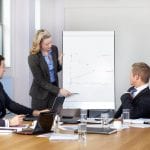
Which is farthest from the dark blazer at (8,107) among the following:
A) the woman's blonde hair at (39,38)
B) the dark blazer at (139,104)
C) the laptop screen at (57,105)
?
the woman's blonde hair at (39,38)

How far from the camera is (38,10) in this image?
251 inches

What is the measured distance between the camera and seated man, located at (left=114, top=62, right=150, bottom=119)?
384 centimetres

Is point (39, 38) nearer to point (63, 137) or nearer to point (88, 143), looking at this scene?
point (63, 137)

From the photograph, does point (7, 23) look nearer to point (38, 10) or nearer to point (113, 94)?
point (38, 10)

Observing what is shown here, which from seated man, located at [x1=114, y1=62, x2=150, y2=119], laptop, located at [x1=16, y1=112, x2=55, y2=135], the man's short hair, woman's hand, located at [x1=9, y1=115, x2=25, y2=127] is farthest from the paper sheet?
the man's short hair

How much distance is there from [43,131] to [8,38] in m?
3.06

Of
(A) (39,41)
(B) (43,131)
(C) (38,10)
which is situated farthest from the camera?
(C) (38,10)

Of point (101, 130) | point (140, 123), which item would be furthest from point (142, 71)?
point (101, 130)

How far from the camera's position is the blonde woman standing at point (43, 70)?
500 centimetres

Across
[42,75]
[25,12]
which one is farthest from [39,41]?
[25,12]

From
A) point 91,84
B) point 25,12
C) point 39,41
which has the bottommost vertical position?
point 91,84

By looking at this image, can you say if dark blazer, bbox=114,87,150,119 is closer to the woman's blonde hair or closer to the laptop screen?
the laptop screen

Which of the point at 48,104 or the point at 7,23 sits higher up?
the point at 7,23

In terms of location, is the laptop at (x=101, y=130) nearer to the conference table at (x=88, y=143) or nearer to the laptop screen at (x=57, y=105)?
the conference table at (x=88, y=143)
